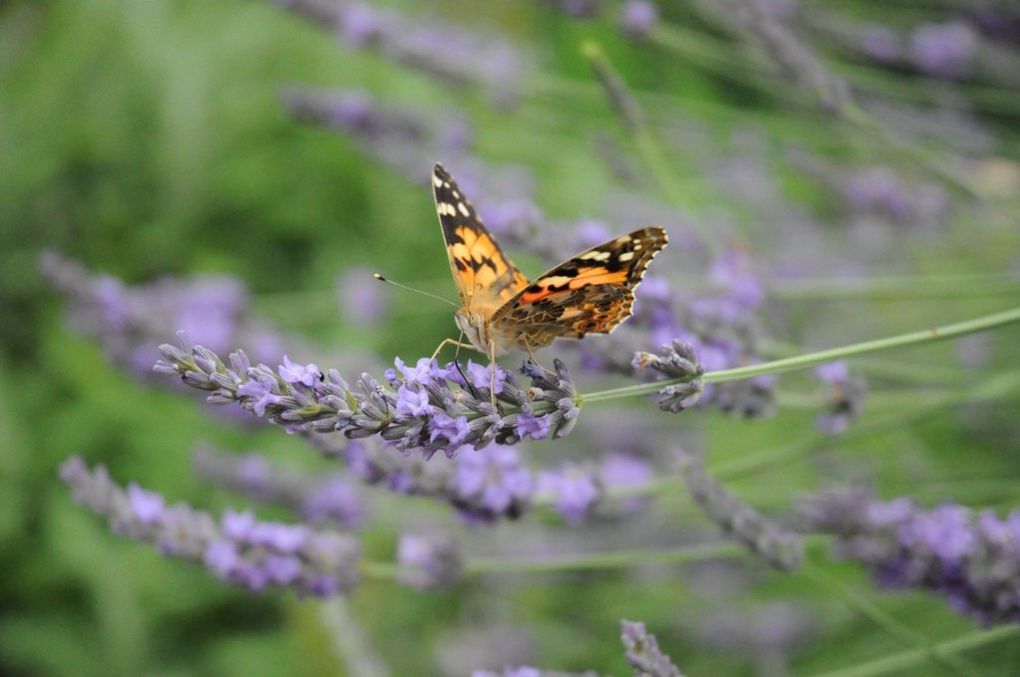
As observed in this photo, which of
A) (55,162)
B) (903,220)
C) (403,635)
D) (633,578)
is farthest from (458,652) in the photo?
(55,162)

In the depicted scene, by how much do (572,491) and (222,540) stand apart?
15.3 inches

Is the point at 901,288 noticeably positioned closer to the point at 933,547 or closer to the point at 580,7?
the point at 933,547

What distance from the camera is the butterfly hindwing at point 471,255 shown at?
0.97m

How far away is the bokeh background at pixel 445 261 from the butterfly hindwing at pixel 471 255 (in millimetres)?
136

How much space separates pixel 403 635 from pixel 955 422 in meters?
1.36

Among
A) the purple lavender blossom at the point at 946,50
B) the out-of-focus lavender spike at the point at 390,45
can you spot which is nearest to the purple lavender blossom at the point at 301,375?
the out-of-focus lavender spike at the point at 390,45

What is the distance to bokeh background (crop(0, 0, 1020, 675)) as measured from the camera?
145 cm

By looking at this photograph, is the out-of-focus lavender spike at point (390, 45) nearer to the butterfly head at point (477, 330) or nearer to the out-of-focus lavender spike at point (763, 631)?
the butterfly head at point (477, 330)

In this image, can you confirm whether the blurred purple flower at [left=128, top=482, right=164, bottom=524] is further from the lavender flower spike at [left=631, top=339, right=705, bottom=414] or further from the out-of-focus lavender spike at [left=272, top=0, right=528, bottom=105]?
the out-of-focus lavender spike at [left=272, top=0, right=528, bottom=105]

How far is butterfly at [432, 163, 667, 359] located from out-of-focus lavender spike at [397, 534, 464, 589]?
0.28m

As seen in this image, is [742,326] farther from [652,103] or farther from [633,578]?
[633,578]

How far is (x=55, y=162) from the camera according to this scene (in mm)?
2592

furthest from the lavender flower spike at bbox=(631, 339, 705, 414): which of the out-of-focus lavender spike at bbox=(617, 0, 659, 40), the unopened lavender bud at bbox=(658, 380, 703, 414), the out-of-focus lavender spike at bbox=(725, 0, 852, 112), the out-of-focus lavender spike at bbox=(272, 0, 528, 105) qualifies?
the out-of-focus lavender spike at bbox=(272, 0, 528, 105)

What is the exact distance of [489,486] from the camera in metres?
1.00
